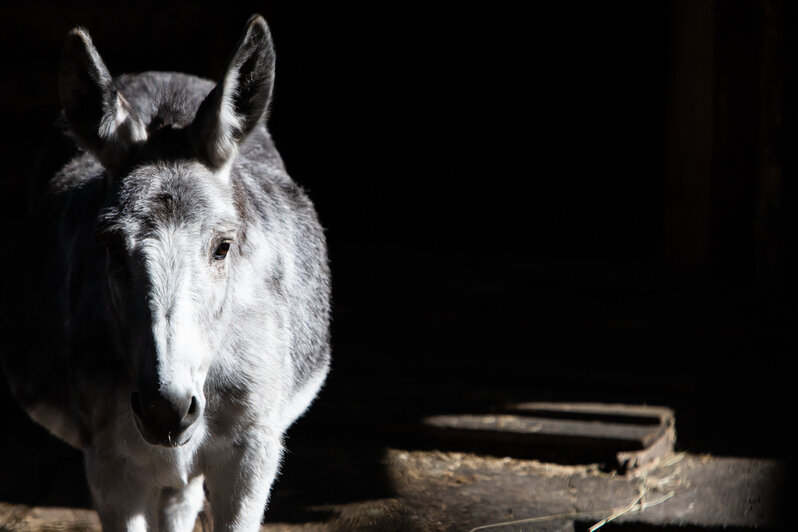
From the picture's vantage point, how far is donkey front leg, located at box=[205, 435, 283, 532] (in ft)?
9.63

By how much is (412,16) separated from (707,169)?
4.11m

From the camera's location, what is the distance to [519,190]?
29.7ft

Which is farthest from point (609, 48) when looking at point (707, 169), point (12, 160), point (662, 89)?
point (12, 160)

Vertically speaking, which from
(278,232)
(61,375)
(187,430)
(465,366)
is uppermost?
(278,232)

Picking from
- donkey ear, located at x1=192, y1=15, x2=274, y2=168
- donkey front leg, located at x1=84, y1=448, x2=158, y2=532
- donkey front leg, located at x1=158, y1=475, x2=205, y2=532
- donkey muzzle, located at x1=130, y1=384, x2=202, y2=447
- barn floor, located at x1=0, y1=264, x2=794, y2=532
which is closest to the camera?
donkey muzzle, located at x1=130, y1=384, x2=202, y2=447

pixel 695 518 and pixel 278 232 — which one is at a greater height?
pixel 278 232

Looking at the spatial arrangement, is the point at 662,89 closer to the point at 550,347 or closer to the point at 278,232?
the point at 550,347

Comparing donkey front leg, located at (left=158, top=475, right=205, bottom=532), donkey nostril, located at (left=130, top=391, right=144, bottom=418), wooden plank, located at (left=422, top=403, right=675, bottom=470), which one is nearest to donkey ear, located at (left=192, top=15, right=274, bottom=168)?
donkey nostril, located at (left=130, top=391, right=144, bottom=418)

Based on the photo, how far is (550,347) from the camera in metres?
5.51

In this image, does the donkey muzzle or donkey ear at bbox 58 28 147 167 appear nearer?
the donkey muzzle

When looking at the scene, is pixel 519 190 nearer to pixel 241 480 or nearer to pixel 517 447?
pixel 517 447

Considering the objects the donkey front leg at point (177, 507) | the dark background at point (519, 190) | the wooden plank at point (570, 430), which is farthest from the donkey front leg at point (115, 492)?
the wooden plank at point (570, 430)

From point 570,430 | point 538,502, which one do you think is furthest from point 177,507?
point 570,430

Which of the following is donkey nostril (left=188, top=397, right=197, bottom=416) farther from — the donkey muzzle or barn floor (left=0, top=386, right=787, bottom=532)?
barn floor (left=0, top=386, right=787, bottom=532)
